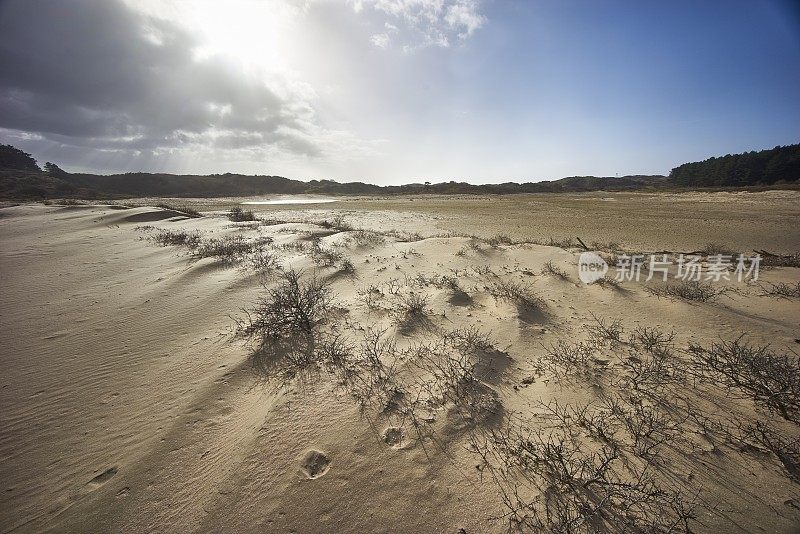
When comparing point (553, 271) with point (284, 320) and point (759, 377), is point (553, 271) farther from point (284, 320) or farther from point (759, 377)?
point (284, 320)

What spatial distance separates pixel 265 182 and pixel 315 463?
8201 cm

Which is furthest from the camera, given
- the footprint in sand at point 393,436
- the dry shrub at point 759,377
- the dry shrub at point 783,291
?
the dry shrub at point 783,291

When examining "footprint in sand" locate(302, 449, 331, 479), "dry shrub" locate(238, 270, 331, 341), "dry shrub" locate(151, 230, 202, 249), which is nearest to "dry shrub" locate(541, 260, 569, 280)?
"dry shrub" locate(238, 270, 331, 341)

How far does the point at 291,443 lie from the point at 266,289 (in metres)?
3.59

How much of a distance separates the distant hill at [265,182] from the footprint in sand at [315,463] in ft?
179

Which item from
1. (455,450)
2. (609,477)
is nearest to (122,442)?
(455,450)

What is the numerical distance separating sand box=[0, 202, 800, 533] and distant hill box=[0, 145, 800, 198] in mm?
51692

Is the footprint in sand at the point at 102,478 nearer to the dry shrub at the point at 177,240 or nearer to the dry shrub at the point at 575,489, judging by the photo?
the dry shrub at the point at 575,489

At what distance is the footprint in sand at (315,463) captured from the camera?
2.06 meters

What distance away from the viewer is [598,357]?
3268 mm

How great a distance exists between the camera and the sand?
1835 mm

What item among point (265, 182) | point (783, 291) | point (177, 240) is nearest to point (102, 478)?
point (783, 291)

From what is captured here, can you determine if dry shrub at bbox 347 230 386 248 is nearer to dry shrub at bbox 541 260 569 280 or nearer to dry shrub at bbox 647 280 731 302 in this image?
dry shrub at bbox 541 260 569 280

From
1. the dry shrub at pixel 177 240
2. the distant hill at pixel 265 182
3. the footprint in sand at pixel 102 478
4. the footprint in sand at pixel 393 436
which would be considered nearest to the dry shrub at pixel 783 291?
the footprint in sand at pixel 393 436
